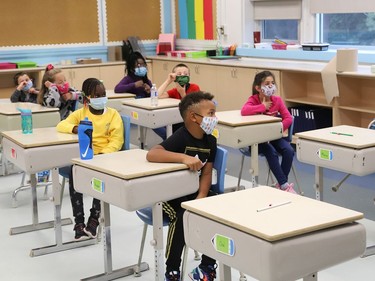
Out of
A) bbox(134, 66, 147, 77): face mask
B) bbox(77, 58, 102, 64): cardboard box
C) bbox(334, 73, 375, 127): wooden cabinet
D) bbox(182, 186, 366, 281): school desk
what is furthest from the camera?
bbox(77, 58, 102, 64): cardboard box

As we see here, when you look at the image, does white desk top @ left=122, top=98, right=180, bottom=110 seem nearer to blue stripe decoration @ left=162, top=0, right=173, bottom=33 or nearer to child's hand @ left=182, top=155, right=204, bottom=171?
child's hand @ left=182, top=155, right=204, bottom=171

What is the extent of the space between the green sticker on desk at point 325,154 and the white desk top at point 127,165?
112 centimetres

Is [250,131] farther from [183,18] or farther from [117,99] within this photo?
[183,18]

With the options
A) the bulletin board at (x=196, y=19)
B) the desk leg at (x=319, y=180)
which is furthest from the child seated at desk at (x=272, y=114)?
the bulletin board at (x=196, y=19)

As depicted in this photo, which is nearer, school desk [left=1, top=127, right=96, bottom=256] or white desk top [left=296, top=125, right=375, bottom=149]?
white desk top [left=296, top=125, right=375, bottom=149]

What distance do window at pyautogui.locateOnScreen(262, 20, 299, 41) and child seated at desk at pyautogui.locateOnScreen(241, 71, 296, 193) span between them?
2977 mm

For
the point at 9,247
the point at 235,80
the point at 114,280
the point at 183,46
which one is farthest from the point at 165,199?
the point at 183,46

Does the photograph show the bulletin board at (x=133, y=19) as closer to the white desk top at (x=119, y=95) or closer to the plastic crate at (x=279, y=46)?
the plastic crate at (x=279, y=46)

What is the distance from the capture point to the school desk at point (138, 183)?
3084 mm

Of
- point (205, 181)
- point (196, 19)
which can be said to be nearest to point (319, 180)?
point (205, 181)

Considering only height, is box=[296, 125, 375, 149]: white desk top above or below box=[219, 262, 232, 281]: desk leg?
above

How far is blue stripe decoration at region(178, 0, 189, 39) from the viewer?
9531mm

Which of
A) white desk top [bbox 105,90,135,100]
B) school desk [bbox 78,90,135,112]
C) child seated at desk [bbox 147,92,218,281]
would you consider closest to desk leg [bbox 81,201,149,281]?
child seated at desk [bbox 147,92,218,281]

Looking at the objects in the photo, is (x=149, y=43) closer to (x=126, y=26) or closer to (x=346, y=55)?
(x=126, y=26)
